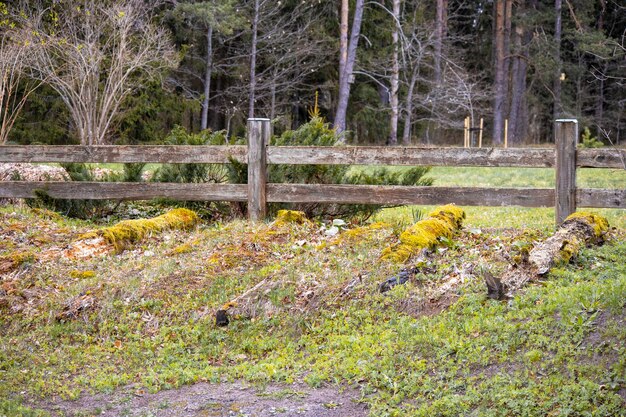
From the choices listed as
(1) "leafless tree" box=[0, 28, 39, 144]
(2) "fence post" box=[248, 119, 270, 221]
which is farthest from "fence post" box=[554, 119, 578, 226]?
(1) "leafless tree" box=[0, 28, 39, 144]

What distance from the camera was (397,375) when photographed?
5500mm

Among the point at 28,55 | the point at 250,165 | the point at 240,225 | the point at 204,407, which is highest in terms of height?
the point at 28,55

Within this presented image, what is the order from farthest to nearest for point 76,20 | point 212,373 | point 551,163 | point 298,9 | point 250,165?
1. point 298,9
2. point 76,20
3. point 250,165
4. point 551,163
5. point 212,373

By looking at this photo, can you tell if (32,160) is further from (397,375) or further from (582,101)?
(582,101)

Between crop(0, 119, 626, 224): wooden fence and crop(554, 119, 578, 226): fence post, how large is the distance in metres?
0.01

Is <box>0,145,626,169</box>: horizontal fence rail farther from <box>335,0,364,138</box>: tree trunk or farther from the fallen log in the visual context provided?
<box>335,0,364,138</box>: tree trunk

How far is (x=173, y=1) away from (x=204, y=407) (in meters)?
28.8

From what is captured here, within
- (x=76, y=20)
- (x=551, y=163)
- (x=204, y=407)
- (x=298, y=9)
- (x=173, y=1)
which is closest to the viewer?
(x=204, y=407)

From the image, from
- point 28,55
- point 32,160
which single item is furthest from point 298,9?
point 32,160

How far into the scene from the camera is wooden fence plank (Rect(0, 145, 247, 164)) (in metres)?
10.2

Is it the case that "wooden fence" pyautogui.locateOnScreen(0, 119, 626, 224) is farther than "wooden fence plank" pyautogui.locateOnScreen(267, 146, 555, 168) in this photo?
No

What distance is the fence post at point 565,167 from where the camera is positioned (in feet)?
30.1

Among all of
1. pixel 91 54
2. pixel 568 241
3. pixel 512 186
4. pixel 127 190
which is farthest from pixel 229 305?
pixel 91 54

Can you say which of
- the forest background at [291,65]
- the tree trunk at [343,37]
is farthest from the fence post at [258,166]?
the tree trunk at [343,37]
